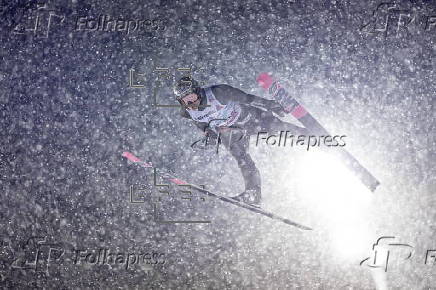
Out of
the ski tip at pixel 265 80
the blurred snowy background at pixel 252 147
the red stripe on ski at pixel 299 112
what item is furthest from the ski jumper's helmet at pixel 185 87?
the red stripe on ski at pixel 299 112

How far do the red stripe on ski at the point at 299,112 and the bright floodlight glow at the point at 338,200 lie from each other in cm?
13

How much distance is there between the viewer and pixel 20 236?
1309 millimetres

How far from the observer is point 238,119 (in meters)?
1.23

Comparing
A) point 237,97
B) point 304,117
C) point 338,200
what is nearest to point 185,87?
point 237,97

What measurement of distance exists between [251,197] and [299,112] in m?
0.32

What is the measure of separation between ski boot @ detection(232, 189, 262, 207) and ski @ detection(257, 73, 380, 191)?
27 centimetres

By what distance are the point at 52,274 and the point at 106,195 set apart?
1.23 feet

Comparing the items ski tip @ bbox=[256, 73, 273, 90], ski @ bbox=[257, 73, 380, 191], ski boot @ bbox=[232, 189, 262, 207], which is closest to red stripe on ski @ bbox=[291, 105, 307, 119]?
ski @ bbox=[257, 73, 380, 191]

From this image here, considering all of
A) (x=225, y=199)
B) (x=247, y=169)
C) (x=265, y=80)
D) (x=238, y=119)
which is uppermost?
(x=265, y=80)

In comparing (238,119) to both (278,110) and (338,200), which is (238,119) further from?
(338,200)

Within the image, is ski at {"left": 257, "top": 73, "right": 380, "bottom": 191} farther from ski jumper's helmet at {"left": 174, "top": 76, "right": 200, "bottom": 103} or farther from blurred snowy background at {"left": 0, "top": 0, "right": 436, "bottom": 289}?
ski jumper's helmet at {"left": 174, "top": 76, "right": 200, "bottom": 103}

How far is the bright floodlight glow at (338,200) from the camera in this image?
1.20 metres

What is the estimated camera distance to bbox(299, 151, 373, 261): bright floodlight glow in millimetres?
1196

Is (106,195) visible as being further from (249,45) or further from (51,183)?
(249,45)
